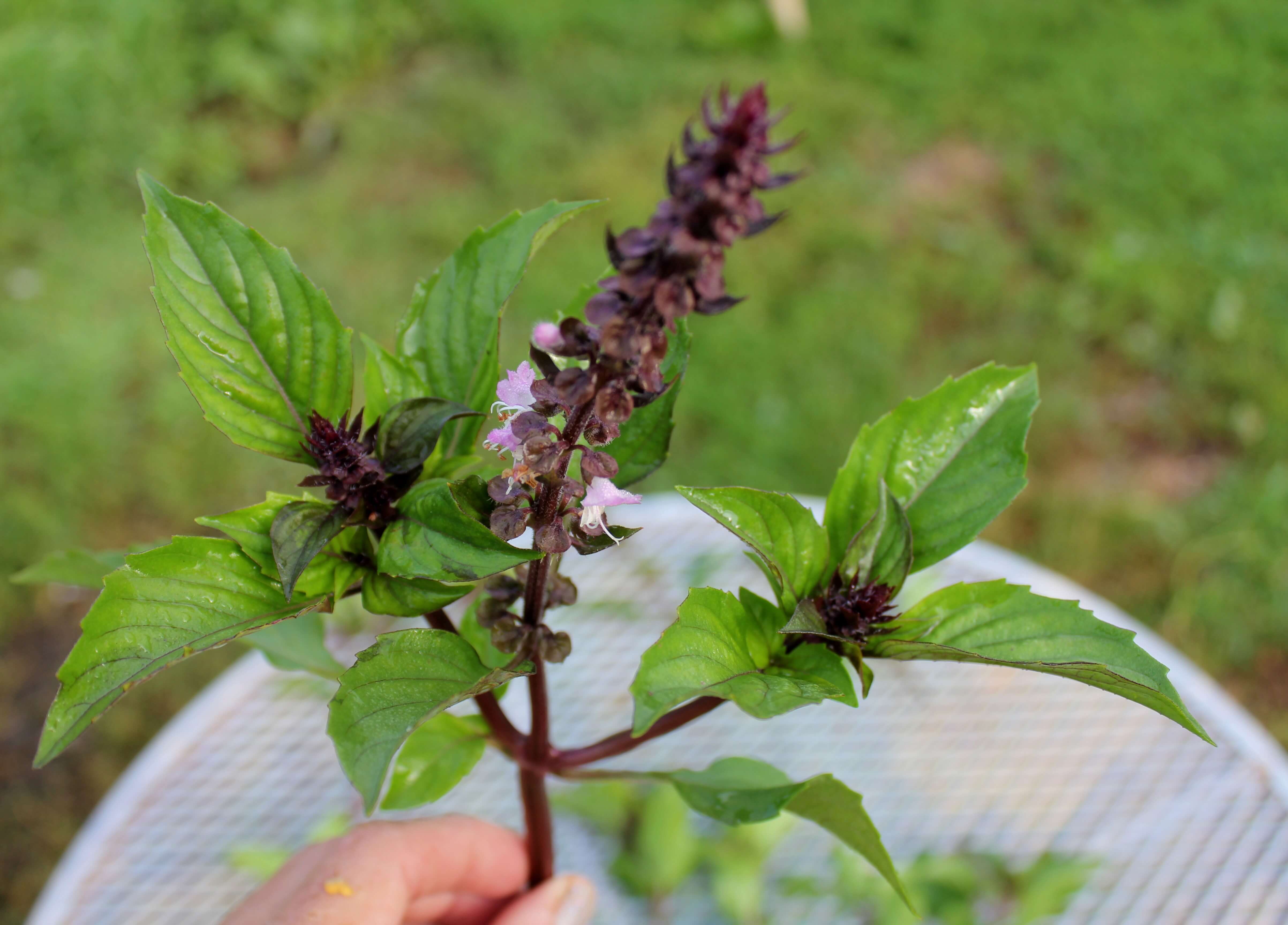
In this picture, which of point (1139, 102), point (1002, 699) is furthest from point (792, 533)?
point (1139, 102)

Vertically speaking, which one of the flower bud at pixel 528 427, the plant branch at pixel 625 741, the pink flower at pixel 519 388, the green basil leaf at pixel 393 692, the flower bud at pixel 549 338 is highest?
the pink flower at pixel 519 388

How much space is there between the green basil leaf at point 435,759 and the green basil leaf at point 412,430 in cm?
31

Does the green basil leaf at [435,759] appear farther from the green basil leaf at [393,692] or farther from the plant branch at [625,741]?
the green basil leaf at [393,692]

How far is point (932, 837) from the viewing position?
1.57 meters

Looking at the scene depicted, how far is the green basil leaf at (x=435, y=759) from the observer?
982 millimetres

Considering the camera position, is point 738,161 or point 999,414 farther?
point 999,414

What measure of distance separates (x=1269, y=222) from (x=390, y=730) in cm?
340

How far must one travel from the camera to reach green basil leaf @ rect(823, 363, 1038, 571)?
90 cm

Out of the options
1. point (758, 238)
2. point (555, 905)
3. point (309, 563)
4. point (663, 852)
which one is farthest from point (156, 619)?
point (758, 238)

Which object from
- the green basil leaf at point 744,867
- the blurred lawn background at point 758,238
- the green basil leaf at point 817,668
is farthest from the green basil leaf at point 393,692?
the blurred lawn background at point 758,238

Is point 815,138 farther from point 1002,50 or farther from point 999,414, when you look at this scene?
point 999,414

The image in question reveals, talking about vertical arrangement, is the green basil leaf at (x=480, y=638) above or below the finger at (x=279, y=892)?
above

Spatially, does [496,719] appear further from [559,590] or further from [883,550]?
[883,550]

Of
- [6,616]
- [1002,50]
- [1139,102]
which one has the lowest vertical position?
[6,616]
